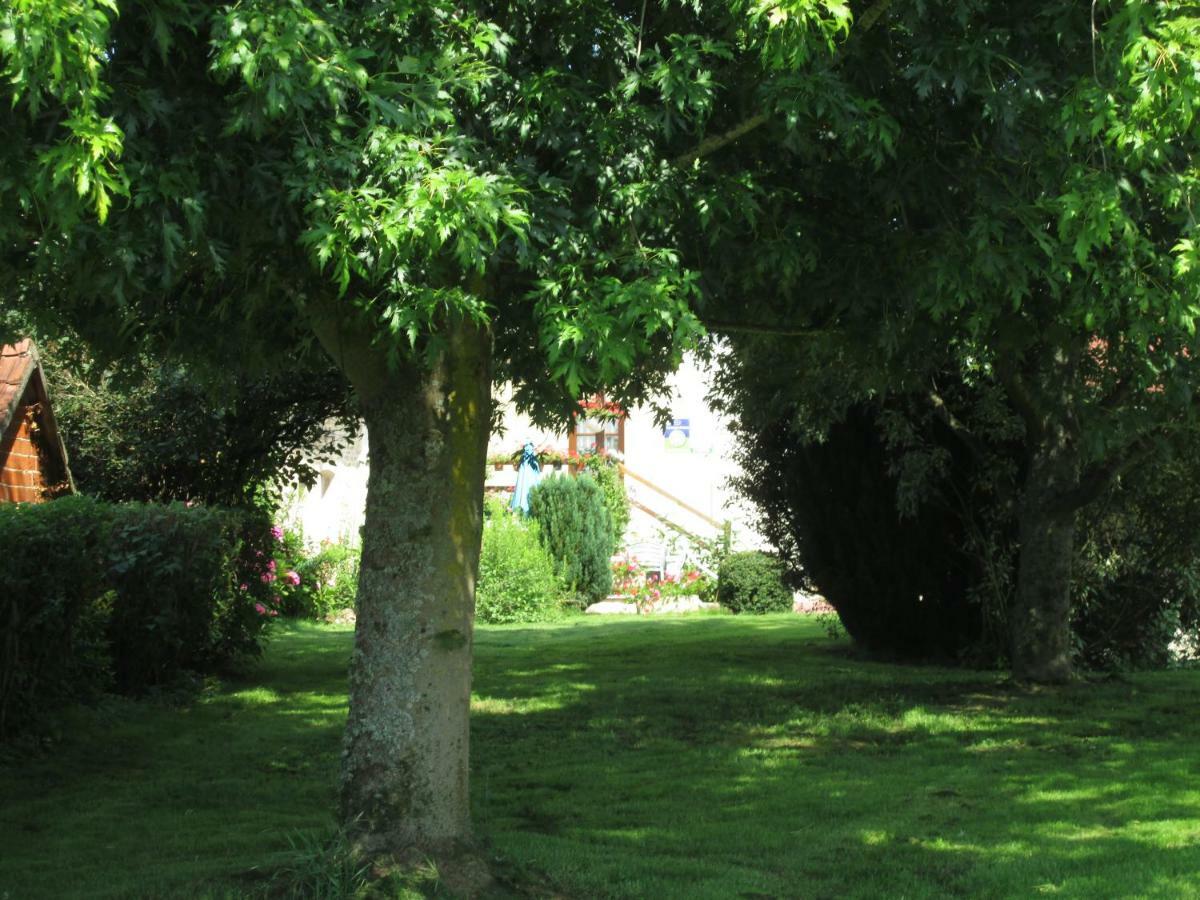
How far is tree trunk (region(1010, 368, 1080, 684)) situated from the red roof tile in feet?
30.4

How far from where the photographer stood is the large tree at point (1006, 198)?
205 inches

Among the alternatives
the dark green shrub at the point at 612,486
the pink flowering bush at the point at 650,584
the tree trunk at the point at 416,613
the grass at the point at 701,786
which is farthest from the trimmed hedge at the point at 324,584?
the tree trunk at the point at 416,613

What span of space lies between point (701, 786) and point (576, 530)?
1501 centimetres

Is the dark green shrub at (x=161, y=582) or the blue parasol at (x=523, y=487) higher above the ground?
the blue parasol at (x=523, y=487)

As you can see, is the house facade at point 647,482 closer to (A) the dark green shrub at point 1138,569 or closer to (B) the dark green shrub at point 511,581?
(B) the dark green shrub at point 511,581

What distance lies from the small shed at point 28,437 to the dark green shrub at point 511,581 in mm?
8667

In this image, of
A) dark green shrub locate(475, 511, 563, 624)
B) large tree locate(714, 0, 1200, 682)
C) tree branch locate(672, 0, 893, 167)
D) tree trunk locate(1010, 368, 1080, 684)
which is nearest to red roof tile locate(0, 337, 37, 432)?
large tree locate(714, 0, 1200, 682)

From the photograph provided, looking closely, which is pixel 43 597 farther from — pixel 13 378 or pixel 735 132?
pixel 735 132

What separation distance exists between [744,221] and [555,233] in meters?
1.41

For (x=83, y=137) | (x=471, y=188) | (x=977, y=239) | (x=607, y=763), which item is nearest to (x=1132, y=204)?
(x=977, y=239)

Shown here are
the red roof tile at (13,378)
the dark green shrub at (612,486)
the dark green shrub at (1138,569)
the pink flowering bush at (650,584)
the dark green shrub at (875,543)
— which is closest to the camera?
the red roof tile at (13,378)

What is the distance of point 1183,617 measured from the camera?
14477 mm

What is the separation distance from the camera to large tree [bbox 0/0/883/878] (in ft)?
14.4

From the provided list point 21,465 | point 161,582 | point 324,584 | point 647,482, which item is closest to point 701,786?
point 161,582
